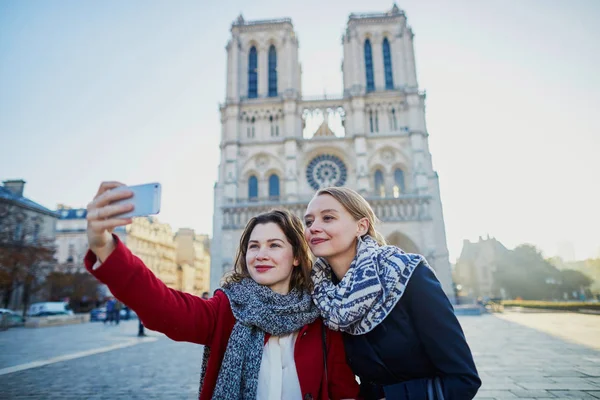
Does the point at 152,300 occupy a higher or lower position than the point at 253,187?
lower

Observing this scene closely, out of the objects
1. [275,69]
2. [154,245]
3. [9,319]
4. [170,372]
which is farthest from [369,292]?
[154,245]

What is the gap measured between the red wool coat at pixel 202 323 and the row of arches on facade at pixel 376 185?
25306 mm

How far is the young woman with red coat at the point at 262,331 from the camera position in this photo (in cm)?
162

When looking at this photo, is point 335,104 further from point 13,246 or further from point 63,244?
point 63,244

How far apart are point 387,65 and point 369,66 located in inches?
56.2

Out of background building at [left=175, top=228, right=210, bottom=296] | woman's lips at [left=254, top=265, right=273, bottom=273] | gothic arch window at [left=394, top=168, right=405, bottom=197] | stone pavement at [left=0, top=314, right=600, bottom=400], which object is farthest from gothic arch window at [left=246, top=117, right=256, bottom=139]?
background building at [left=175, top=228, right=210, bottom=296]

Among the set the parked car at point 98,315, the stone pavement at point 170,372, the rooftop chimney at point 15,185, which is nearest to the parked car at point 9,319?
the parked car at point 98,315

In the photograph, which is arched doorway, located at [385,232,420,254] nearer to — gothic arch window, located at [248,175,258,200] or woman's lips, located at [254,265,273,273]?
gothic arch window, located at [248,175,258,200]

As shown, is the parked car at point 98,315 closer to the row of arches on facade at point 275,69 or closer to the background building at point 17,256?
the background building at point 17,256

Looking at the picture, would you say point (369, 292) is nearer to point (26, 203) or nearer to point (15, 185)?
point (26, 203)

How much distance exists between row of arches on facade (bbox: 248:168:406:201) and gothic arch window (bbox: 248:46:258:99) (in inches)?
285

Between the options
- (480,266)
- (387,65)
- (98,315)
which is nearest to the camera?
(98,315)

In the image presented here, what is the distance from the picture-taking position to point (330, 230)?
192 centimetres

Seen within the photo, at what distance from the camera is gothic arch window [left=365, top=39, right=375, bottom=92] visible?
29688 mm
